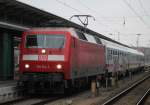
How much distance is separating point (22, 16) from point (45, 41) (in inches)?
204

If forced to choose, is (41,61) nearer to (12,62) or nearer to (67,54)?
(67,54)

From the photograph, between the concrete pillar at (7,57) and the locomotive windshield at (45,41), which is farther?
the concrete pillar at (7,57)

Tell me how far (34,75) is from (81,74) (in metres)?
3.58

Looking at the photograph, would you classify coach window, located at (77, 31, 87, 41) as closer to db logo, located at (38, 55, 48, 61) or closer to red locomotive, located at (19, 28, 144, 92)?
red locomotive, located at (19, 28, 144, 92)

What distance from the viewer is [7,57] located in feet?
83.6

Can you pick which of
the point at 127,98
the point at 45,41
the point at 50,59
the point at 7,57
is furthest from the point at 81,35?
the point at 7,57

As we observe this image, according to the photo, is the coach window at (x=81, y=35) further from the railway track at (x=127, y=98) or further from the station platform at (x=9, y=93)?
→ the station platform at (x=9, y=93)

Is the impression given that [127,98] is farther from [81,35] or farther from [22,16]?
[22,16]

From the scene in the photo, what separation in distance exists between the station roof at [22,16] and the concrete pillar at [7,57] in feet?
4.26

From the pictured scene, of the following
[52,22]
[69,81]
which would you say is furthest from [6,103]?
[52,22]

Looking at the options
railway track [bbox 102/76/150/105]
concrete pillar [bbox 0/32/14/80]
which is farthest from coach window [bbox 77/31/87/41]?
concrete pillar [bbox 0/32/14/80]

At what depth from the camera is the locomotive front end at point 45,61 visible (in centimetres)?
1900

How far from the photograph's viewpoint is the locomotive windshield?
19.5m

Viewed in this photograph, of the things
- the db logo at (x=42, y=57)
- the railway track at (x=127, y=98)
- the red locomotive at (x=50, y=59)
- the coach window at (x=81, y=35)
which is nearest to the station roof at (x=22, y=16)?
the coach window at (x=81, y=35)
